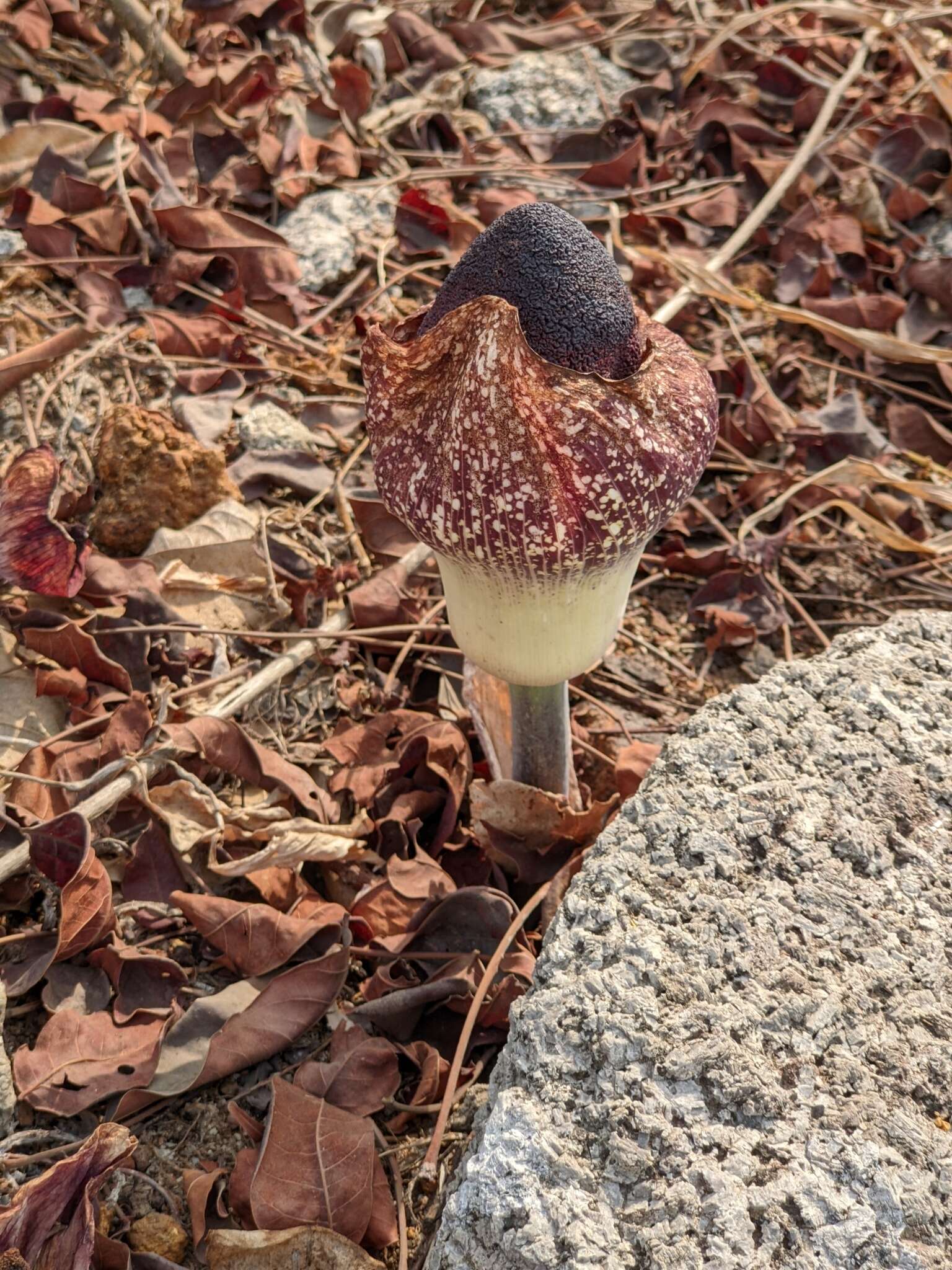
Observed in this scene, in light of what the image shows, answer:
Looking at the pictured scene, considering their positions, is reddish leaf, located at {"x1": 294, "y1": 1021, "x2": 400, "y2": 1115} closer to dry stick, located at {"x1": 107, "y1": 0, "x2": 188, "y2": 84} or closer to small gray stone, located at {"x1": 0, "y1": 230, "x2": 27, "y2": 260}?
small gray stone, located at {"x1": 0, "y1": 230, "x2": 27, "y2": 260}

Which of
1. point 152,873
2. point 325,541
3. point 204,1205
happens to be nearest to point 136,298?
point 325,541

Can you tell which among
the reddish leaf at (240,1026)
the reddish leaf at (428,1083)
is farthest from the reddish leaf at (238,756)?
the reddish leaf at (428,1083)

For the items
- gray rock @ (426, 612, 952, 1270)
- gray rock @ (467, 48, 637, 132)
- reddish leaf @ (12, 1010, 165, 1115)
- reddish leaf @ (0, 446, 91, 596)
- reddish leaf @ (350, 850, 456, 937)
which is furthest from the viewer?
gray rock @ (467, 48, 637, 132)

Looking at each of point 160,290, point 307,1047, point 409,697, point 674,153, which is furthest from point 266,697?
point 674,153

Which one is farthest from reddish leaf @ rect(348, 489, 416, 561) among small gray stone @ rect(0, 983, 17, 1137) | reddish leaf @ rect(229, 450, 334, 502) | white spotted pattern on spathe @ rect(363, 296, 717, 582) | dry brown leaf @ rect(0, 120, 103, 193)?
dry brown leaf @ rect(0, 120, 103, 193)

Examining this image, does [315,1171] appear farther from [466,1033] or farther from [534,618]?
[534,618]

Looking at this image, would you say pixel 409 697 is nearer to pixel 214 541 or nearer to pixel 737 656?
pixel 214 541

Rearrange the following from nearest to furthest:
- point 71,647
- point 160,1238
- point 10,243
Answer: point 160,1238, point 71,647, point 10,243
